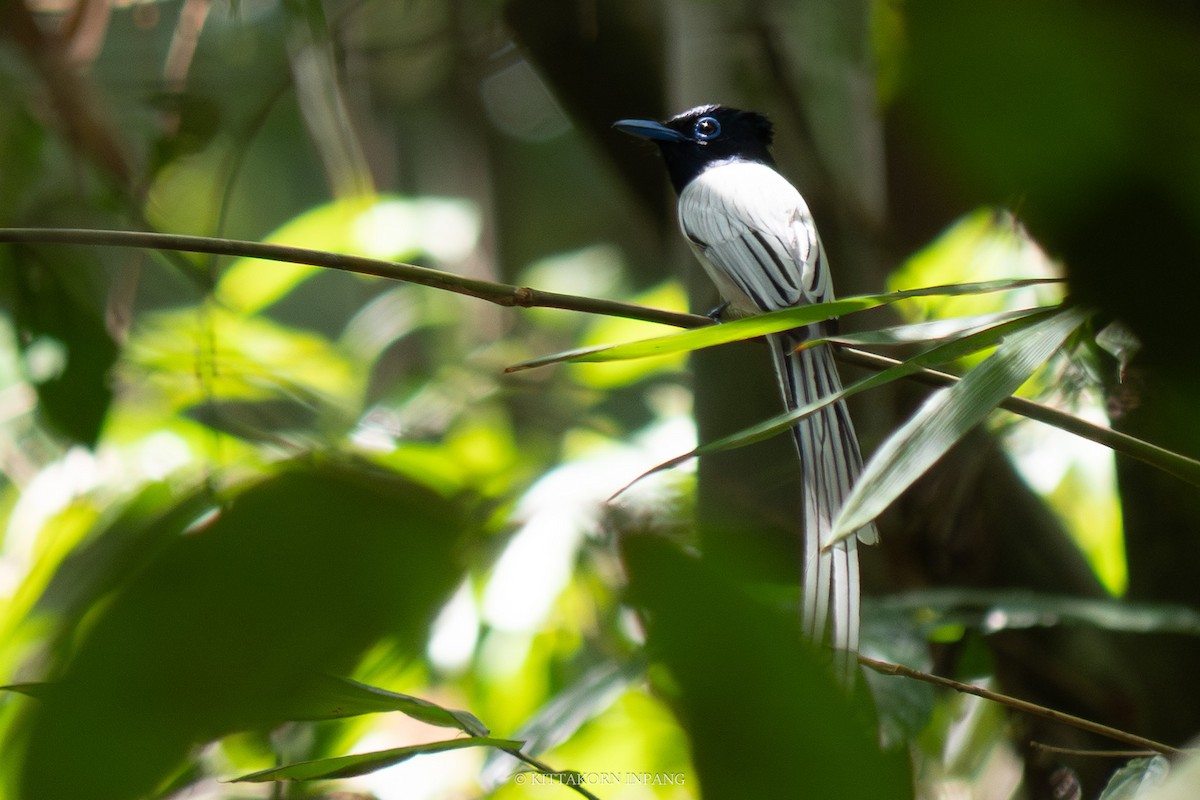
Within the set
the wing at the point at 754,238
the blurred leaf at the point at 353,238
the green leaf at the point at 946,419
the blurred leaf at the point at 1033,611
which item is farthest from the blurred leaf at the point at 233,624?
the blurred leaf at the point at 353,238

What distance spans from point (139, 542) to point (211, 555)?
0.10m

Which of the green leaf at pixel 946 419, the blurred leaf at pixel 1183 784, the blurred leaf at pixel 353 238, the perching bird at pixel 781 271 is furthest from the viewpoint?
the blurred leaf at pixel 353 238

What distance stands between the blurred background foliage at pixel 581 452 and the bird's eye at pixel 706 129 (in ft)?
0.19

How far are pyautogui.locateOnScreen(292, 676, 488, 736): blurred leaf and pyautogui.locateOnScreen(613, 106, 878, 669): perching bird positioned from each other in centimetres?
27

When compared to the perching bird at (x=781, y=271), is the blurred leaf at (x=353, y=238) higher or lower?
lower

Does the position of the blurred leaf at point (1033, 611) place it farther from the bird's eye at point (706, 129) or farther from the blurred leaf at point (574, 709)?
the bird's eye at point (706, 129)

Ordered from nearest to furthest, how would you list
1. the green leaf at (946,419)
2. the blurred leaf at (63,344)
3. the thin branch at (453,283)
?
the green leaf at (946,419), the thin branch at (453,283), the blurred leaf at (63,344)

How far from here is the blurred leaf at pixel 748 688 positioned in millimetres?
452

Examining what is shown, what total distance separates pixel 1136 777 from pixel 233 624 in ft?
2.49

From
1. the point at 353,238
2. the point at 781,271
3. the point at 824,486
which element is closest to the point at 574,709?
the point at 824,486

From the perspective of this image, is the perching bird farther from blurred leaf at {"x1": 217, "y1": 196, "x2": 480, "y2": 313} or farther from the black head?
blurred leaf at {"x1": 217, "y1": 196, "x2": 480, "y2": 313}

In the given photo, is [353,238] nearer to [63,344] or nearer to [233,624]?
[63,344]

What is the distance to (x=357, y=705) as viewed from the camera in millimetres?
678

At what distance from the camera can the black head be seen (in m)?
Result: 1.70
